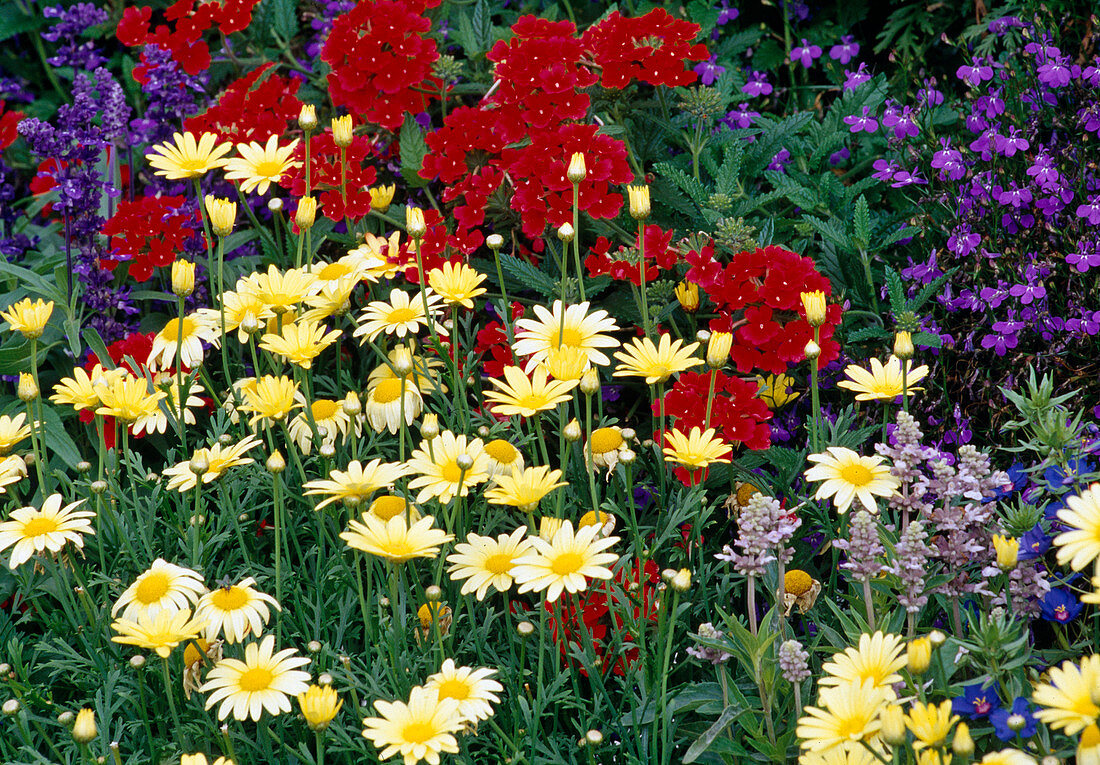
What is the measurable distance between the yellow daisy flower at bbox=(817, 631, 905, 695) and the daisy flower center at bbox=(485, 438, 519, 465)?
0.72 metres

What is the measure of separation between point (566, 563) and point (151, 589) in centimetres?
68

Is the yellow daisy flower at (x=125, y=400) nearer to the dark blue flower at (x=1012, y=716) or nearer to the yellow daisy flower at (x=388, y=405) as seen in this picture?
the yellow daisy flower at (x=388, y=405)

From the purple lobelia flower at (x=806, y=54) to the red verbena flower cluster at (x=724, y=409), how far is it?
168 centimetres

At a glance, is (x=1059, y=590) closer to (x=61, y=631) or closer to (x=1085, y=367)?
(x=1085, y=367)

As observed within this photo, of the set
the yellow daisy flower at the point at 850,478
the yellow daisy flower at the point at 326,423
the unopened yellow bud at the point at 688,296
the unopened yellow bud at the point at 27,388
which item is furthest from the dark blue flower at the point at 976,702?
the unopened yellow bud at the point at 27,388

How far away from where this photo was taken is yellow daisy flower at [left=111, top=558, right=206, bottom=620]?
1678mm

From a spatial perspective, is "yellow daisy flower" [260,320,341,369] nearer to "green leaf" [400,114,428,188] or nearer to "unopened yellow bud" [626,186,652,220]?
"unopened yellow bud" [626,186,652,220]

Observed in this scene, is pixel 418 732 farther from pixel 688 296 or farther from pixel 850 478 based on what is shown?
pixel 688 296

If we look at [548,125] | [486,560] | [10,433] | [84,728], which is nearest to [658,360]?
[486,560]

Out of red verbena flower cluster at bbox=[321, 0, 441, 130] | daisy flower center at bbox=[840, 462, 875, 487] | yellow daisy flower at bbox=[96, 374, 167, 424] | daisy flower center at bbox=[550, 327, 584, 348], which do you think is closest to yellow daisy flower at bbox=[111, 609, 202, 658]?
yellow daisy flower at bbox=[96, 374, 167, 424]

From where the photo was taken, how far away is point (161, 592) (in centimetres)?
170

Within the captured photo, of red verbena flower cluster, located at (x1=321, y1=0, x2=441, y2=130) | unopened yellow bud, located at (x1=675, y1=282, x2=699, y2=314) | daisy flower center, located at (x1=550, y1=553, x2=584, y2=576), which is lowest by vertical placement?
daisy flower center, located at (x1=550, y1=553, x2=584, y2=576)

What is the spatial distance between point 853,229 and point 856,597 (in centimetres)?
135

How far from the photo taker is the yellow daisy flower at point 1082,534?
1.31 m
